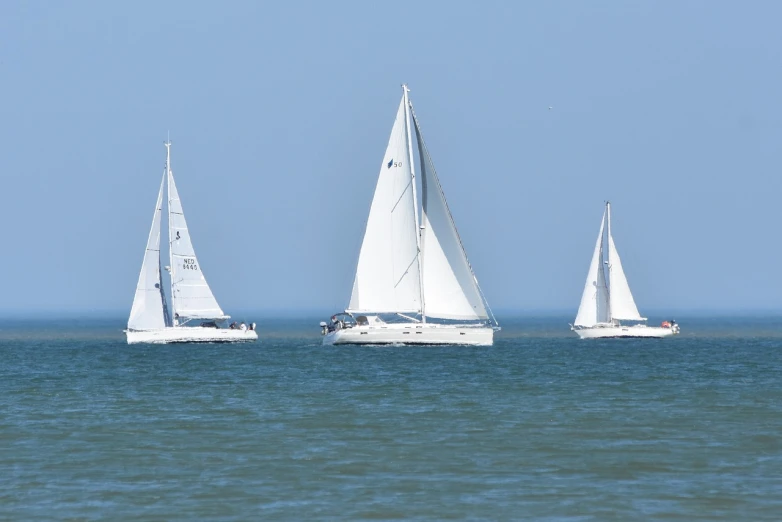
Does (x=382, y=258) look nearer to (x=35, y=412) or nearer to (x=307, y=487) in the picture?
(x=35, y=412)

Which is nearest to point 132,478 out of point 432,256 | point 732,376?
point 732,376

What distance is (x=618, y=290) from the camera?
323ft

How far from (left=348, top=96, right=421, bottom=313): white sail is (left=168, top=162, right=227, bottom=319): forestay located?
49.4ft

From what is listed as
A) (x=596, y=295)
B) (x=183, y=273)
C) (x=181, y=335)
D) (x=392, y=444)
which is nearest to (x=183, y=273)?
(x=183, y=273)

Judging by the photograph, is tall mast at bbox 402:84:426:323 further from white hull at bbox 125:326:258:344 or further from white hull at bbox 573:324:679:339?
white hull at bbox 573:324:679:339

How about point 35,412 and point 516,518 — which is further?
point 35,412

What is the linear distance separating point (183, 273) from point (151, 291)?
2.59m

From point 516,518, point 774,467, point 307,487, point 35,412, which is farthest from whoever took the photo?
point 35,412

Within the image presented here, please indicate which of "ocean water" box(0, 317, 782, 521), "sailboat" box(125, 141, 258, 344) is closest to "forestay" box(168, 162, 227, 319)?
"sailboat" box(125, 141, 258, 344)

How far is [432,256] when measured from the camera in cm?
7269

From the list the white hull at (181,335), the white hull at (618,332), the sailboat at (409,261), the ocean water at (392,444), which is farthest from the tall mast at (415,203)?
the white hull at (618,332)

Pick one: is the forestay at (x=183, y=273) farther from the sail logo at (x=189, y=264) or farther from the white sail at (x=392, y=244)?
the white sail at (x=392, y=244)

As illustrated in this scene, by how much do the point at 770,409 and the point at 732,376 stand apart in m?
15.8

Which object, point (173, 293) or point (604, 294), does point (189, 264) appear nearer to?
point (173, 293)
